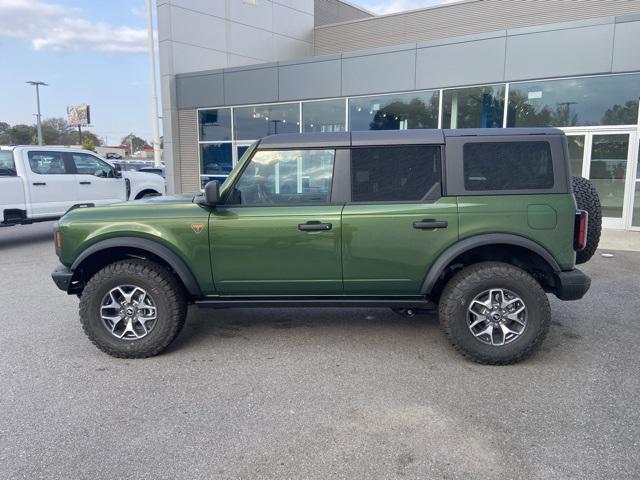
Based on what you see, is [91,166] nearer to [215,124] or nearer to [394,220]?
[215,124]

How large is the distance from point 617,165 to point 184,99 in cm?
1250

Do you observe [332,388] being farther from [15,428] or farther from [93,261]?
[93,261]

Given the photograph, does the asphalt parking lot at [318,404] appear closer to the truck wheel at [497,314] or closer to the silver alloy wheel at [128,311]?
the truck wheel at [497,314]

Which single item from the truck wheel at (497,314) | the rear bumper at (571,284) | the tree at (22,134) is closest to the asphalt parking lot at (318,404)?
the truck wheel at (497,314)

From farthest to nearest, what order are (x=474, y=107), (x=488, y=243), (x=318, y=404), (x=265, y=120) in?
(x=265, y=120)
(x=474, y=107)
(x=488, y=243)
(x=318, y=404)

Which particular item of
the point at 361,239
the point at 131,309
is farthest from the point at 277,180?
the point at 131,309

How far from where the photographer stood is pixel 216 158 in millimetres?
15695

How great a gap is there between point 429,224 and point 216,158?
12877 millimetres

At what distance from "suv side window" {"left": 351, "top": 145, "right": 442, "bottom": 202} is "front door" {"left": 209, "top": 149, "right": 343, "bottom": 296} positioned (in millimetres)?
227

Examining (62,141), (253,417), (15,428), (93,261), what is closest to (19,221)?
(93,261)

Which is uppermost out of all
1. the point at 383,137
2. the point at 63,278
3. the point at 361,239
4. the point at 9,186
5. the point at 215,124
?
the point at 215,124

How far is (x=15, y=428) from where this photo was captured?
298cm

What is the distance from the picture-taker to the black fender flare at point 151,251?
3941 mm

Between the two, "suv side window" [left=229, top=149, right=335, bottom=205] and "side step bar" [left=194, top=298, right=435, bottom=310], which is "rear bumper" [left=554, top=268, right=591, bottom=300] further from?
"suv side window" [left=229, top=149, right=335, bottom=205]
